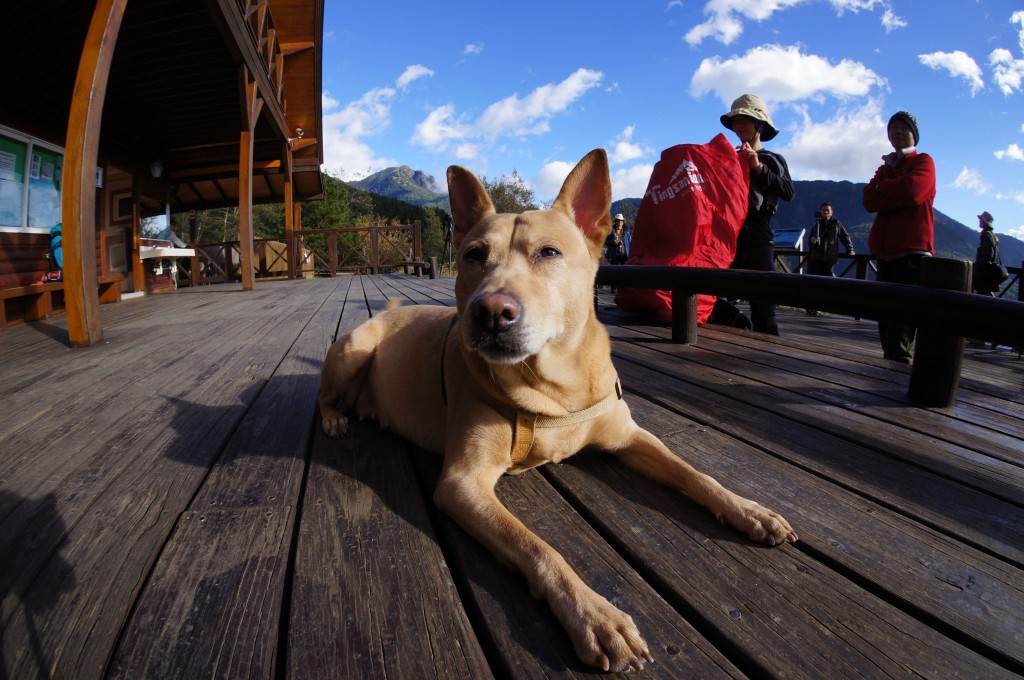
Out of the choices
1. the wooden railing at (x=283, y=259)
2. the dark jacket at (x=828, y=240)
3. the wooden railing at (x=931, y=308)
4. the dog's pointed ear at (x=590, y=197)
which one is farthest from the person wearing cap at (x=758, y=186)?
the wooden railing at (x=283, y=259)

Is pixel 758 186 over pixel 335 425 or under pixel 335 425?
over

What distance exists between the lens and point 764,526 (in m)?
1.36

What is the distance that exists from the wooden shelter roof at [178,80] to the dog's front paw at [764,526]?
759cm

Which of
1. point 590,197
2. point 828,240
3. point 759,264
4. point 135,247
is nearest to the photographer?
point 590,197

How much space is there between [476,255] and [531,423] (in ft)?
2.38

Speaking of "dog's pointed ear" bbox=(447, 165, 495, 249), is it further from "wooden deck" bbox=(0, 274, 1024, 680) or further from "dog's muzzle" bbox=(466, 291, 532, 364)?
"wooden deck" bbox=(0, 274, 1024, 680)

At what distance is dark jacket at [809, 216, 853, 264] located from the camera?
906cm

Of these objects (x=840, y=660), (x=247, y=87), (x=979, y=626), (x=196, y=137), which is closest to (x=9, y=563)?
(x=840, y=660)

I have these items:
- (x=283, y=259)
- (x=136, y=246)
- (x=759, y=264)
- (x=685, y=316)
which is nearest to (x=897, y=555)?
(x=685, y=316)

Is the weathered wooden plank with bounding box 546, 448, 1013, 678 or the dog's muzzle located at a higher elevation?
the dog's muzzle

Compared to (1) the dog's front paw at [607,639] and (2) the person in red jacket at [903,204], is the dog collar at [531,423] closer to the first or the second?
(1) the dog's front paw at [607,639]

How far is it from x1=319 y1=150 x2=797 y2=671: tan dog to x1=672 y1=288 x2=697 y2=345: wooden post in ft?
6.67

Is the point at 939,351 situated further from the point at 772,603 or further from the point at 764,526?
the point at 772,603

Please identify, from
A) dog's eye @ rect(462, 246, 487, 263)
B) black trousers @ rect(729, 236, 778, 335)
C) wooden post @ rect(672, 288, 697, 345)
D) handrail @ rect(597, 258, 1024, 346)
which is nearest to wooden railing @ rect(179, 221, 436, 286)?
black trousers @ rect(729, 236, 778, 335)
